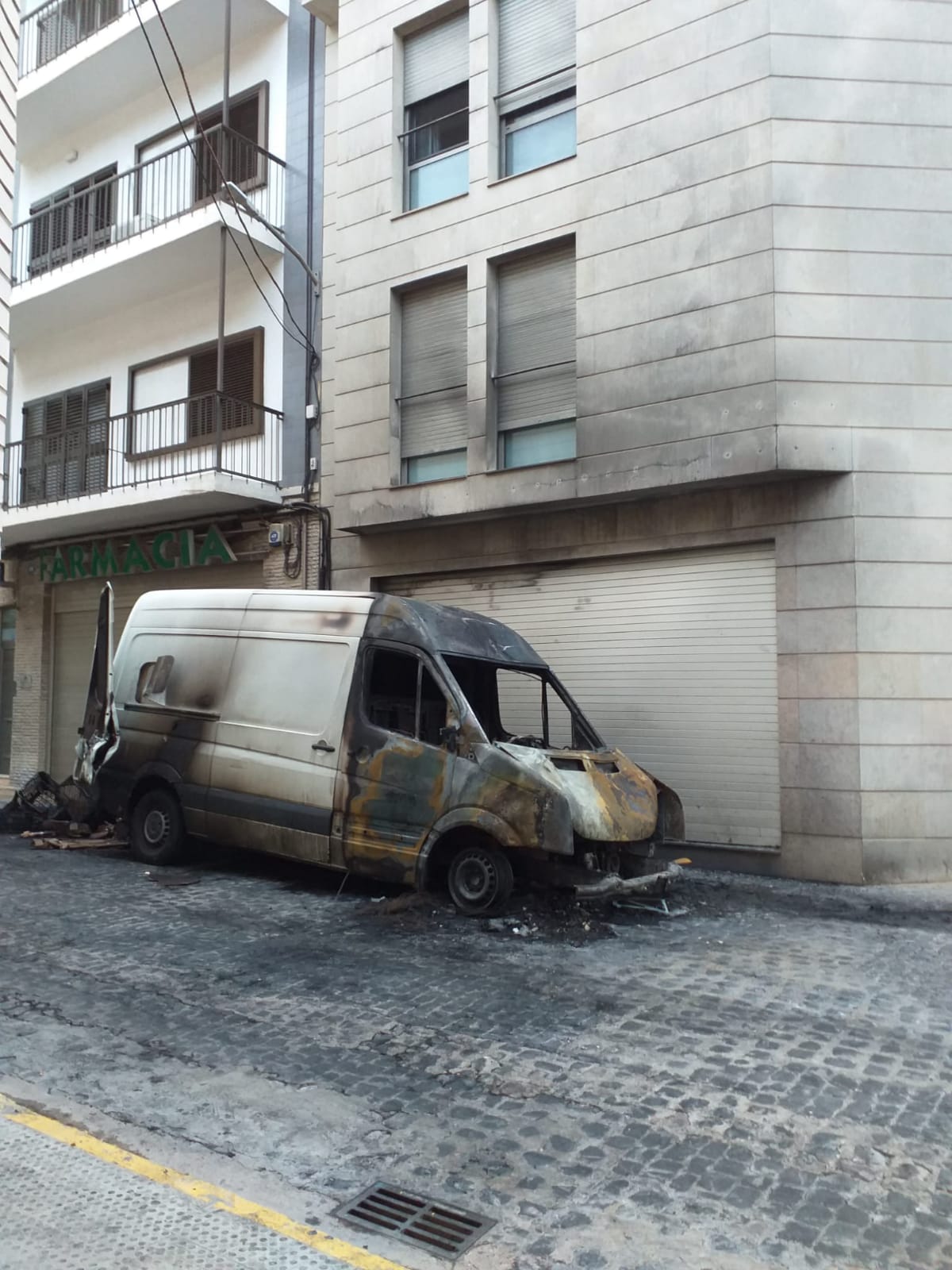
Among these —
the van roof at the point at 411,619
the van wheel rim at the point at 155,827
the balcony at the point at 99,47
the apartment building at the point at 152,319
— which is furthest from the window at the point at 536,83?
the van wheel rim at the point at 155,827

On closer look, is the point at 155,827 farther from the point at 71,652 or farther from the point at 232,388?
the point at 71,652

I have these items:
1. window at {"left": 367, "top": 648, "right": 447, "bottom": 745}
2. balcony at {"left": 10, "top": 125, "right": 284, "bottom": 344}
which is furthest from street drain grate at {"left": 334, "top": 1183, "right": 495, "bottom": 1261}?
balcony at {"left": 10, "top": 125, "right": 284, "bottom": 344}

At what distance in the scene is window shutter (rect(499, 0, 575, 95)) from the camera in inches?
444

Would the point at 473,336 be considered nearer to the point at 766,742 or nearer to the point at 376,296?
the point at 376,296

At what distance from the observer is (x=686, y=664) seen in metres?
10.2

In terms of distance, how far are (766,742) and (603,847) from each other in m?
3.09

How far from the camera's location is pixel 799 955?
21.7 ft

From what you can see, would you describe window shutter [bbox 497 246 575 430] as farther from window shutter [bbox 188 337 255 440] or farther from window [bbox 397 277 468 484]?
window shutter [bbox 188 337 255 440]

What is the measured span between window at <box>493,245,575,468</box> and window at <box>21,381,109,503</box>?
22.1ft

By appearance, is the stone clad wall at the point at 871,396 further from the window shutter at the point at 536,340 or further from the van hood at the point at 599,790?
the window shutter at the point at 536,340

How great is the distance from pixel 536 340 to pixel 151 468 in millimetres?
6440

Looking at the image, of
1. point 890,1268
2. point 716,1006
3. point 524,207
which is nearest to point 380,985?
point 716,1006

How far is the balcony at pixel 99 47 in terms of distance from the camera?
13836 mm

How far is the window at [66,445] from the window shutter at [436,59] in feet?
21.6
